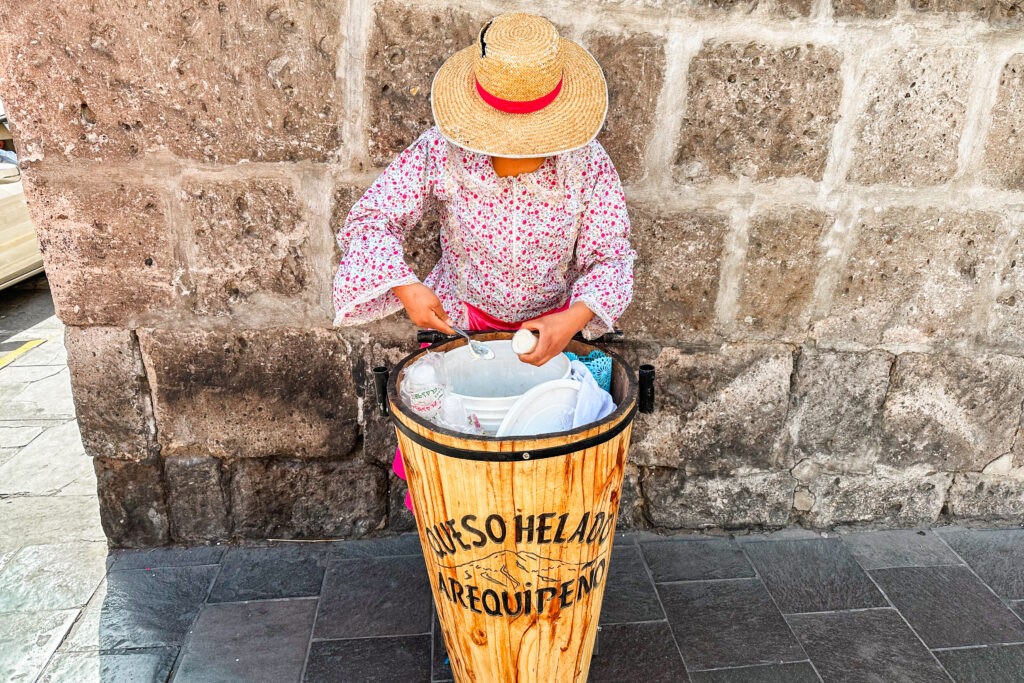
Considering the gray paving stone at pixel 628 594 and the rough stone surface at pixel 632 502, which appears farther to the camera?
the rough stone surface at pixel 632 502

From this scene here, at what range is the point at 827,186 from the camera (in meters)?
2.30

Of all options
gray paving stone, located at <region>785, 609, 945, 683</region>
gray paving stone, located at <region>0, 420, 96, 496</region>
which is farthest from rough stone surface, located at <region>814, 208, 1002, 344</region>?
gray paving stone, located at <region>0, 420, 96, 496</region>

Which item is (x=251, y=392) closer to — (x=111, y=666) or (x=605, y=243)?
(x=111, y=666)

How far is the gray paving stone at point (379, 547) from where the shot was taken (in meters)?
2.59

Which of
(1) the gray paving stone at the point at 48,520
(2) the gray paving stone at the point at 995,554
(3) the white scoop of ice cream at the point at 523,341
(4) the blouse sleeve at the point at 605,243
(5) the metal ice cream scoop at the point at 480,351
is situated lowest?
(2) the gray paving stone at the point at 995,554

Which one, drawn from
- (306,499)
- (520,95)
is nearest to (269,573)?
(306,499)

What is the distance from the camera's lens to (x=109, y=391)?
7.96 ft

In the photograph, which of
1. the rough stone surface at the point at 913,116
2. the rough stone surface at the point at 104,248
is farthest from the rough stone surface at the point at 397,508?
the rough stone surface at the point at 913,116

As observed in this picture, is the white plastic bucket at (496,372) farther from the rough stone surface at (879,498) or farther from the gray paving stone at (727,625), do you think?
the rough stone surface at (879,498)

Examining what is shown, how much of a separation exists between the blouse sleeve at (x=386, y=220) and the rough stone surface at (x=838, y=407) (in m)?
1.56

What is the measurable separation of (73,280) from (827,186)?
253cm

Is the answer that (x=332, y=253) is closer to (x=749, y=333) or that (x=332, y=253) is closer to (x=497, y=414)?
(x=497, y=414)

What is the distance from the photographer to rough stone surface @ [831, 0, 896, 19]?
2086mm

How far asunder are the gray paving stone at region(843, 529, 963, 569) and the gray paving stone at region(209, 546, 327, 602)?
6.69 ft
